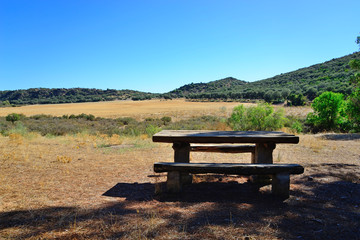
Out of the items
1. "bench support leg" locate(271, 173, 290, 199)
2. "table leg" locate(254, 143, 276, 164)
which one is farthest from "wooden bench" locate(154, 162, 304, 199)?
"table leg" locate(254, 143, 276, 164)

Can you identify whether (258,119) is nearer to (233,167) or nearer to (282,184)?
(282,184)

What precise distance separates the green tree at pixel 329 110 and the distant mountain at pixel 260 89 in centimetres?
2300

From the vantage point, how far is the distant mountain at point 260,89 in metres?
46.2

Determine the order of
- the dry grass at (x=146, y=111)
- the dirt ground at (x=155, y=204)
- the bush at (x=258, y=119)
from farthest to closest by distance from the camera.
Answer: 1. the dry grass at (x=146, y=111)
2. the bush at (x=258, y=119)
3. the dirt ground at (x=155, y=204)

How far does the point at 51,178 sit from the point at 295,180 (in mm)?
4608

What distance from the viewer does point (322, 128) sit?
16.5 m

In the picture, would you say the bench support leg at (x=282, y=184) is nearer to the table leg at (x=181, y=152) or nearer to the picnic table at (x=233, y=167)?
the picnic table at (x=233, y=167)

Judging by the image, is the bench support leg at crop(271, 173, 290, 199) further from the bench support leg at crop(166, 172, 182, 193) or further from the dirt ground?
the bench support leg at crop(166, 172, 182, 193)

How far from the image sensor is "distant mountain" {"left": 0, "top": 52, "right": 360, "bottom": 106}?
152 ft

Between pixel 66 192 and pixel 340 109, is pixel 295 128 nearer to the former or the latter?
pixel 340 109

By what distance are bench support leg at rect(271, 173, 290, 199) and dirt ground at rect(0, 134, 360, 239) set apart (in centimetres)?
14

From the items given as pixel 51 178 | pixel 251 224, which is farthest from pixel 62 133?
pixel 251 224

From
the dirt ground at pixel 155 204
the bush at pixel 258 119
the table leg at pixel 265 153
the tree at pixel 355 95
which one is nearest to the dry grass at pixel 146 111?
the bush at pixel 258 119

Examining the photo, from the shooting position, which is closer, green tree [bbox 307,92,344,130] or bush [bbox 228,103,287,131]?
bush [bbox 228,103,287,131]
